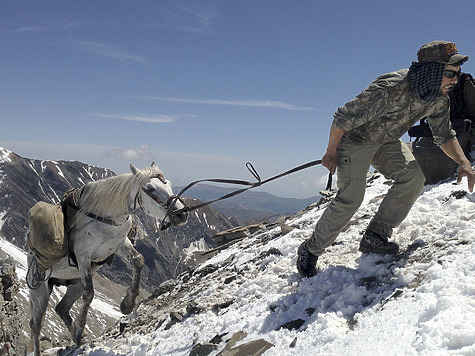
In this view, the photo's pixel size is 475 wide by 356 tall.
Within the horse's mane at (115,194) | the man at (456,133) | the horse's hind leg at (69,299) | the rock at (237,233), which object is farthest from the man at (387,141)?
the rock at (237,233)

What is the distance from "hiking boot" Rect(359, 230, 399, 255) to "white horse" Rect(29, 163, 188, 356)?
2.91 metres

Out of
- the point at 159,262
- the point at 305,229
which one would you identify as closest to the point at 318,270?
the point at 305,229

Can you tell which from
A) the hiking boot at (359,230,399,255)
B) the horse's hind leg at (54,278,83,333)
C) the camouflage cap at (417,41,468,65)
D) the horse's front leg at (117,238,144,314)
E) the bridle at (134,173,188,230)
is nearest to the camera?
the camouflage cap at (417,41,468,65)

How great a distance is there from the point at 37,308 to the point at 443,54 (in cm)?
836

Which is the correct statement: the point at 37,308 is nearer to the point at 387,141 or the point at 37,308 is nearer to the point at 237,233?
the point at 237,233

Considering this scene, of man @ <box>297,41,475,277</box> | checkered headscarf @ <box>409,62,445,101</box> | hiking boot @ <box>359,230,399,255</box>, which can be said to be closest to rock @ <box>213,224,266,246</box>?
hiking boot @ <box>359,230,399,255</box>

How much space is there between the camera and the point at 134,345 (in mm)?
6270

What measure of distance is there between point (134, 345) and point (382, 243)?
429 cm

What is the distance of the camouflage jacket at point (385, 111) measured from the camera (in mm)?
4457

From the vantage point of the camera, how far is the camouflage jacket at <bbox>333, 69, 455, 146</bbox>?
175 inches

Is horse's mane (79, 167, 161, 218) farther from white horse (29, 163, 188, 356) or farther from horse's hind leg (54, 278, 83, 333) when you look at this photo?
horse's hind leg (54, 278, 83, 333)

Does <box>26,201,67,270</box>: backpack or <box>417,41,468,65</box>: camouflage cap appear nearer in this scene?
<box>417,41,468,65</box>: camouflage cap

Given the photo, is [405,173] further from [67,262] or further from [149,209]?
[67,262]

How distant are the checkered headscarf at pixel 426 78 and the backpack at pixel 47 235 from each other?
19.6ft
